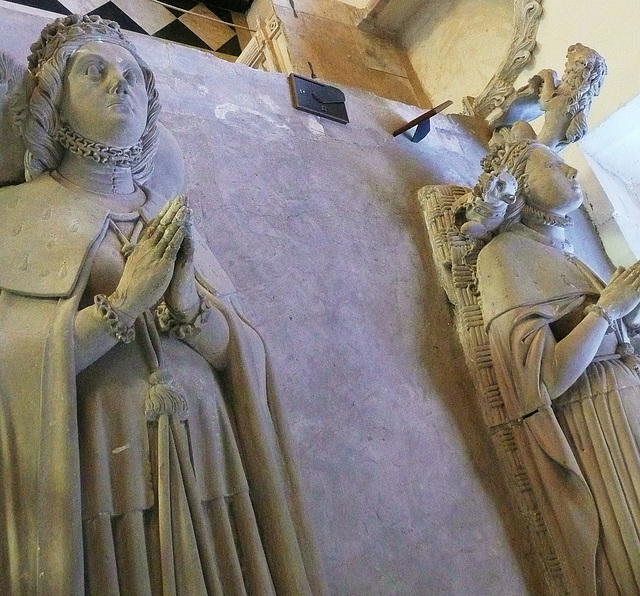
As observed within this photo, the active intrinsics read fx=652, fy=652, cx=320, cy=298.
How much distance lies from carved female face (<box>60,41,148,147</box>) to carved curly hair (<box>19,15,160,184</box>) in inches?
1.1

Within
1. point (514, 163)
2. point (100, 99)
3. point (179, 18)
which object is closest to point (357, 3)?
point (179, 18)

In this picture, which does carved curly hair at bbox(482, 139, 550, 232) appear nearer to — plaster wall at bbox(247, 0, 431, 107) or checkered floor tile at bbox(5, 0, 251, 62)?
plaster wall at bbox(247, 0, 431, 107)

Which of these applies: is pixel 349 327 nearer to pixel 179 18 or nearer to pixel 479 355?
pixel 479 355

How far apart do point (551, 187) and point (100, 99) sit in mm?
2015

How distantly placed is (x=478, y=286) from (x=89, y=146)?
1779 millimetres

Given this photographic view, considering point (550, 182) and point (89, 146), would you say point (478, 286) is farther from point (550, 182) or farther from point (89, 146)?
point (89, 146)

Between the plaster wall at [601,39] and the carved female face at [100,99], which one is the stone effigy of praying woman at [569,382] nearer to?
the plaster wall at [601,39]

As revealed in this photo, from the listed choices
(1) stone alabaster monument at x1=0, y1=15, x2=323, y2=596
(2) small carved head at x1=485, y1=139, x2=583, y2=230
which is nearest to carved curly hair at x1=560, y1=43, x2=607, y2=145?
(2) small carved head at x1=485, y1=139, x2=583, y2=230

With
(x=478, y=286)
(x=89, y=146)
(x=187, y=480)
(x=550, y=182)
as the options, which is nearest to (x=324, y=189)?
(x=478, y=286)

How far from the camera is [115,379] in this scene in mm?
1528

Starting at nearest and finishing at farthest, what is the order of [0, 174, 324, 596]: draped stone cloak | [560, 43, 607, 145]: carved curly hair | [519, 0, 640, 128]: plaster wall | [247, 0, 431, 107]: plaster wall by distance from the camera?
[0, 174, 324, 596]: draped stone cloak
[560, 43, 607, 145]: carved curly hair
[519, 0, 640, 128]: plaster wall
[247, 0, 431, 107]: plaster wall

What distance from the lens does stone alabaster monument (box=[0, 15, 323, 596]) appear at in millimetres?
1330

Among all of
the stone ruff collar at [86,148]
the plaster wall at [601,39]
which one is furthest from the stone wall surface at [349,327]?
the plaster wall at [601,39]

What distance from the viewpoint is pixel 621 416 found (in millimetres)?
2449
